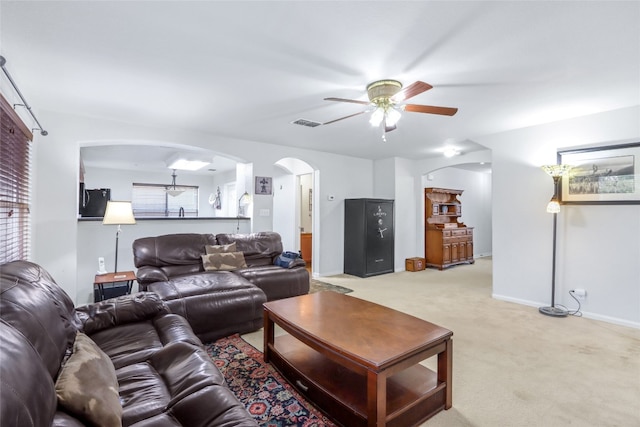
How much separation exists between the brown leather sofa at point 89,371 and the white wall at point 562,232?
4192 mm

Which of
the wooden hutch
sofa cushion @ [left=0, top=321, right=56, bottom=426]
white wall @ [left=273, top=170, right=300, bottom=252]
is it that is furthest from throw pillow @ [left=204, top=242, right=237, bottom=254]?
the wooden hutch

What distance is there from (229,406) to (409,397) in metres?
1.12

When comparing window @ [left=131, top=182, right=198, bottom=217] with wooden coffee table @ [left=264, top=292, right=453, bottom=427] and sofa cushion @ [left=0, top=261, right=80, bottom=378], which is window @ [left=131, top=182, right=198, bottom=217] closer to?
sofa cushion @ [left=0, top=261, right=80, bottom=378]

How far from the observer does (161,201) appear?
29.9ft

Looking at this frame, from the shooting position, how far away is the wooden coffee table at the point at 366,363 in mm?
1615

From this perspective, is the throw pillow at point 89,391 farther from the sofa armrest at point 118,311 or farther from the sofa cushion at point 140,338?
the sofa armrest at point 118,311

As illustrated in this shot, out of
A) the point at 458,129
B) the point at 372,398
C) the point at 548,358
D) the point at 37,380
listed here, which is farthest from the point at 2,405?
the point at 458,129

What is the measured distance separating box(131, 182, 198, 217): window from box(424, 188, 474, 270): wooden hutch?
6955 millimetres

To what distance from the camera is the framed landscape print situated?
3.31 m

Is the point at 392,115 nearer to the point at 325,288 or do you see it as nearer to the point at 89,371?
the point at 89,371

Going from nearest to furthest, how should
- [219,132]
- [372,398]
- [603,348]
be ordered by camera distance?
[372,398] → [603,348] → [219,132]

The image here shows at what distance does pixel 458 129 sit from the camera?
163 inches

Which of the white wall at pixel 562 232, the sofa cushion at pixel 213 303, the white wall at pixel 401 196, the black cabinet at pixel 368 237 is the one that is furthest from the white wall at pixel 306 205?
the sofa cushion at pixel 213 303

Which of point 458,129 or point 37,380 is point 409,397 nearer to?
point 37,380
